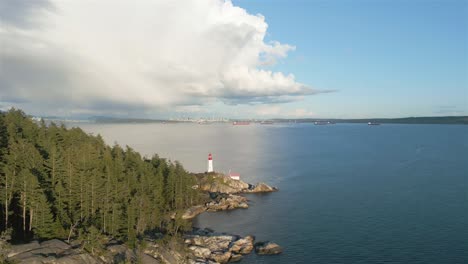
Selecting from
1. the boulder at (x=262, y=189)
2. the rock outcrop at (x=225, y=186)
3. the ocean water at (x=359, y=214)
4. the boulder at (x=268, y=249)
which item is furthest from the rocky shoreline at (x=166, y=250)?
the boulder at (x=262, y=189)

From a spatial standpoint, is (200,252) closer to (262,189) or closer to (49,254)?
(49,254)

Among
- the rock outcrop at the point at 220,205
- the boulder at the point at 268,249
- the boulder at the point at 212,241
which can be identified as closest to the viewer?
the boulder at the point at 268,249

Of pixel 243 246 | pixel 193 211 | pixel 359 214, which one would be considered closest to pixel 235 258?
pixel 243 246

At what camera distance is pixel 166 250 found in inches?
1336

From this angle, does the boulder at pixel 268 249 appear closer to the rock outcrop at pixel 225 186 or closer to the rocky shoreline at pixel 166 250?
the rocky shoreline at pixel 166 250

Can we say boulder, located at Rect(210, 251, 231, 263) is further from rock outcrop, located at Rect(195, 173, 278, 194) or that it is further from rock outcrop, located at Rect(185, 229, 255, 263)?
rock outcrop, located at Rect(195, 173, 278, 194)

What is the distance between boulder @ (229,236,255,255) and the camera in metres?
38.0

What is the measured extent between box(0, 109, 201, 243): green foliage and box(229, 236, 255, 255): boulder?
25.7 feet

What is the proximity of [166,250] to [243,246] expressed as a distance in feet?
30.4

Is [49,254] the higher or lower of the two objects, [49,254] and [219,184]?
the higher

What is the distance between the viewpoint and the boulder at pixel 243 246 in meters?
38.0

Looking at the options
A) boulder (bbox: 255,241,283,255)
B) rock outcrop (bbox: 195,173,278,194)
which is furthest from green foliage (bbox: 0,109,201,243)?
rock outcrop (bbox: 195,173,278,194)

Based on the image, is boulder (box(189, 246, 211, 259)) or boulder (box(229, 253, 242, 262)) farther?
boulder (box(189, 246, 211, 259))

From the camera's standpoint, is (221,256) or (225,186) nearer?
(221,256)
